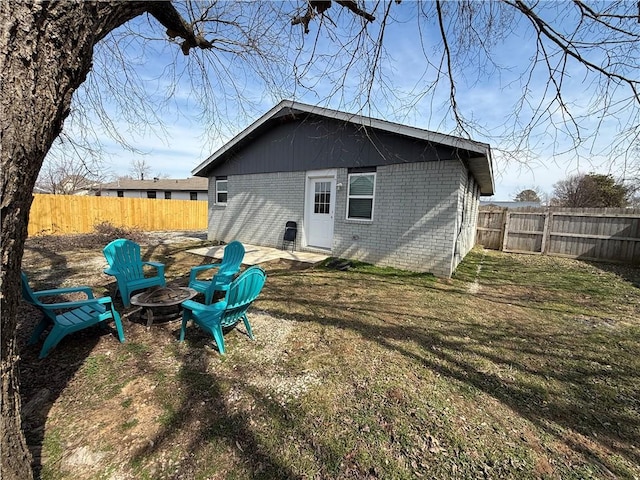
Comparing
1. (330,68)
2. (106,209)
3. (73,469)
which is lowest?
(73,469)

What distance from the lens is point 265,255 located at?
8.85 metres

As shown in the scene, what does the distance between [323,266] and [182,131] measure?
4.52 meters

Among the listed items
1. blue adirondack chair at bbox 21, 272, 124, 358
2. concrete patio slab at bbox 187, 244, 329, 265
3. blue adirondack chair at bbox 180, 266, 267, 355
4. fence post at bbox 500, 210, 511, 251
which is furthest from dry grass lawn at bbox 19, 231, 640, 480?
fence post at bbox 500, 210, 511, 251

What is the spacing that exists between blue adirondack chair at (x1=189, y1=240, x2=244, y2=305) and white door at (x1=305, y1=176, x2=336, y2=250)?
4040 millimetres

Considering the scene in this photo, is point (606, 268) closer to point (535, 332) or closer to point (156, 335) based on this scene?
point (535, 332)

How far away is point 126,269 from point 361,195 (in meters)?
5.84

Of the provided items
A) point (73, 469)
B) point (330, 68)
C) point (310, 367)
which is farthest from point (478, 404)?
point (330, 68)

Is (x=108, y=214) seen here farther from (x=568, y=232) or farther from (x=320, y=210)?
(x=568, y=232)

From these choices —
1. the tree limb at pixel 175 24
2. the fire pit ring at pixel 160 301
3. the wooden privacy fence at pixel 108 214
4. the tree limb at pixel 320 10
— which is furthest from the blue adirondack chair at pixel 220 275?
the wooden privacy fence at pixel 108 214

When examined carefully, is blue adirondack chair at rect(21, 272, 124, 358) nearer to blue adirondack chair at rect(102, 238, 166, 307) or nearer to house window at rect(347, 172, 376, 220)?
blue adirondack chair at rect(102, 238, 166, 307)

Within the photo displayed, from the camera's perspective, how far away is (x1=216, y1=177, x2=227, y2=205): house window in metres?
11.8

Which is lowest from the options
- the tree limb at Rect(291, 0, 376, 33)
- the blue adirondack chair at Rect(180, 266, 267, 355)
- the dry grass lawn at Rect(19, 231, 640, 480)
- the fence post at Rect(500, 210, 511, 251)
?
the dry grass lawn at Rect(19, 231, 640, 480)

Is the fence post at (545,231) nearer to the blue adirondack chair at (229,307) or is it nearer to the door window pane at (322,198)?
the door window pane at (322,198)

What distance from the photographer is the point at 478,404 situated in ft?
8.12
